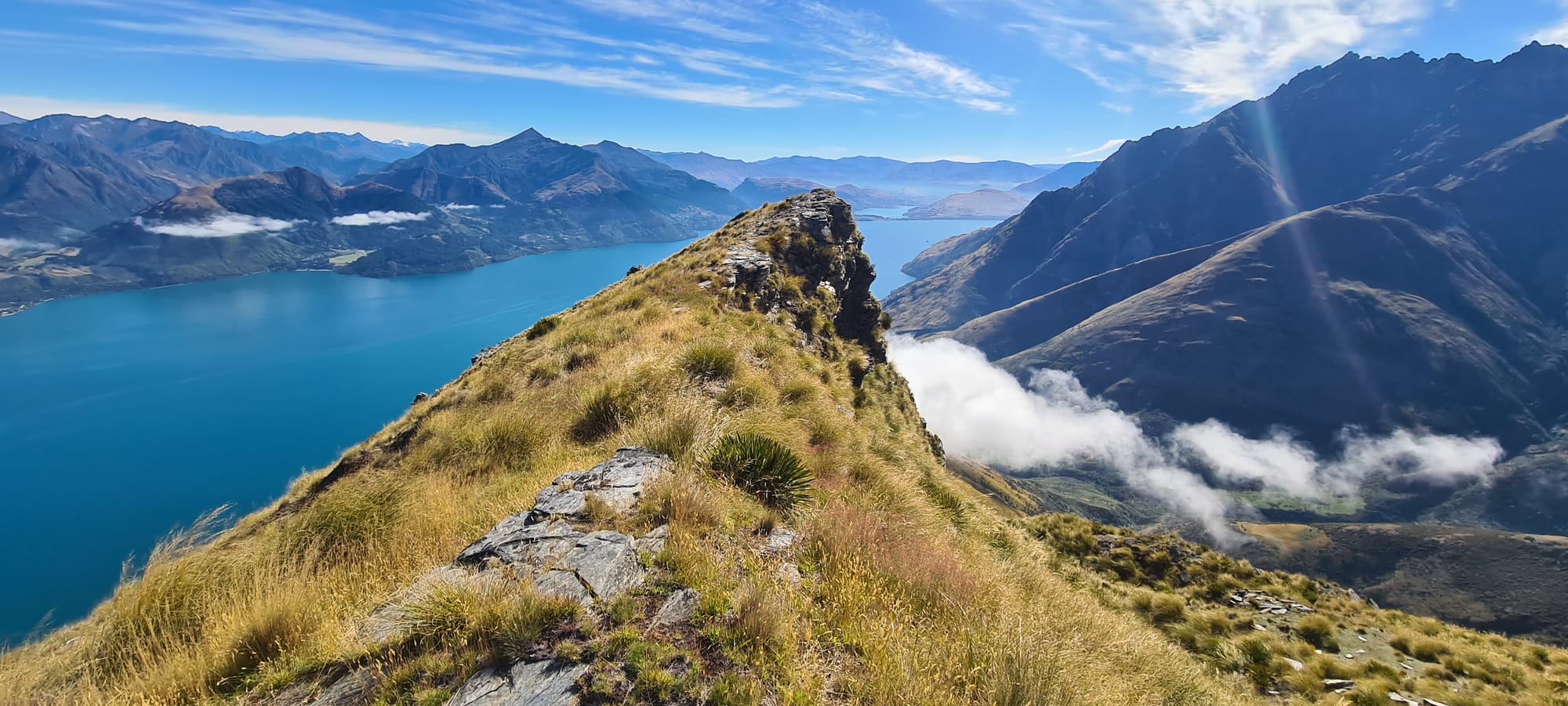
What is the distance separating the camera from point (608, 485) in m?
7.43

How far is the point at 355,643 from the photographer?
478 centimetres

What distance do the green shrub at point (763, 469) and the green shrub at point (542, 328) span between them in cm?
1487

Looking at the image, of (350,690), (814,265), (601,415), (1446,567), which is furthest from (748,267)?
(1446,567)

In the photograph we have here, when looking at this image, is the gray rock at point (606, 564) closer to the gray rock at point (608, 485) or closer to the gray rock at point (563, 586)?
the gray rock at point (563, 586)

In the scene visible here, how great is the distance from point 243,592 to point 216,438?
150 m

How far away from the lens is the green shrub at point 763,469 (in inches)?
312

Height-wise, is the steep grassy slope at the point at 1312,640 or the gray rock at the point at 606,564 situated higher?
the gray rock at the point at 606,564

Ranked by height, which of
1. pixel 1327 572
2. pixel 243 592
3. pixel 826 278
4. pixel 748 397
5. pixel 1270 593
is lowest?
pixel 1327 572

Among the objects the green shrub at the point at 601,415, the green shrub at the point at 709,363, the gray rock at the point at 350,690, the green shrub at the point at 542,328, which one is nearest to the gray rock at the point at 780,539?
the gray rock at the point at 350,690

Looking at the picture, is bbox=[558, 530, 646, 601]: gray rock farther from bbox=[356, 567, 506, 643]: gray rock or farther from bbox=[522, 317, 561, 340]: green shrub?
bbox=[522, 317, 561, 340]: green shrub

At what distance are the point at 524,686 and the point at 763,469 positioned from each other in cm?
421

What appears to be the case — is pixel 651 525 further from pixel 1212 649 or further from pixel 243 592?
pixel 1212 649

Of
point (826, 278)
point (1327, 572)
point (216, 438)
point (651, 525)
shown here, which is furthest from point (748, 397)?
point (1327, 572)

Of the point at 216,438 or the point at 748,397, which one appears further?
the point at 216,438
